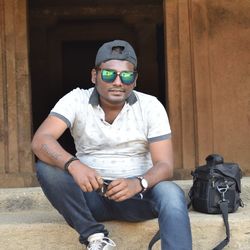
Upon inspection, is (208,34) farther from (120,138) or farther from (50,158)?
(50,158)

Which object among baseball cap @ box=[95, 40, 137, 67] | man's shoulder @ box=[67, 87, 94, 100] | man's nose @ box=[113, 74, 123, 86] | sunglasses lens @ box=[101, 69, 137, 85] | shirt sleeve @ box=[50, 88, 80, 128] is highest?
baseball cap @ box=[95, 40, 137, 67]

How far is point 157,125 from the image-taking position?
381 centimetres

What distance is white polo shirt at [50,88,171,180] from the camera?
384 cm

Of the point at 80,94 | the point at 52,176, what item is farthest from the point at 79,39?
the point at 52,176

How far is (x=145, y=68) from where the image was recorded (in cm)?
1059

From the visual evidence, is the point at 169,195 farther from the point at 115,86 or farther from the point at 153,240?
the point at 115,86

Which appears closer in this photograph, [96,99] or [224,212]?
[96,99]

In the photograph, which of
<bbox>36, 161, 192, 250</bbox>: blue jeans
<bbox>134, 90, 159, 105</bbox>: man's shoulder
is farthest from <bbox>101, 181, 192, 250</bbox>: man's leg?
<bbox>134, 90, 159, 105</bbox>: man's shoulder

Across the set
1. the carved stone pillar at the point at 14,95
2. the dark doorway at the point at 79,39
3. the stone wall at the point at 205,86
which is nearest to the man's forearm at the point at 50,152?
the carved stone pillar at the point at 14,95

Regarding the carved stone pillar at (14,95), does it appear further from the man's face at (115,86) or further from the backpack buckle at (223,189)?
the backpack buckle at (223,189)

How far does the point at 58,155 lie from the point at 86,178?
250 mm

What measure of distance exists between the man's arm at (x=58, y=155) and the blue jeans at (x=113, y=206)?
0.20ft

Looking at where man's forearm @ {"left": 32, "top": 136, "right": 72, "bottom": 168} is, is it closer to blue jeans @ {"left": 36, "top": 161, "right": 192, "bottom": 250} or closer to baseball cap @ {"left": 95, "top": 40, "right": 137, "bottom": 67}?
blue jeans @ {"left": 36, "top": 161, "right": 192, "bottom": 250}

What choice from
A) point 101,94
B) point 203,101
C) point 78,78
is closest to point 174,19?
point 203,101
